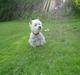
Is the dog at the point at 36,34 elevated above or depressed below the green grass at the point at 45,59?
above

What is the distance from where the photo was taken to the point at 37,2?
90.1 ft

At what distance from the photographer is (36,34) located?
9.91 metres

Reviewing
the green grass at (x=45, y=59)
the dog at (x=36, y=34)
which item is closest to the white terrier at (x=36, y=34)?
the dog at (x=36, y=34)

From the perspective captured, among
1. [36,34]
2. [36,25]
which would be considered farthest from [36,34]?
[36,25]

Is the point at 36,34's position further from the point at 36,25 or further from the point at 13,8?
the point at 13,8

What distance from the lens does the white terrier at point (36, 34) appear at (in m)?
9.53

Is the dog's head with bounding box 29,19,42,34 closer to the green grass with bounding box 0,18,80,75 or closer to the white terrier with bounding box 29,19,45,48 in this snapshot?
the white terrier with bounding box 29,19,45,48

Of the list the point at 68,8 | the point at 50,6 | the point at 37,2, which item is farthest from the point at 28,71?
the point at 37,2

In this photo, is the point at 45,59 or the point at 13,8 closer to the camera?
the point at 45,59

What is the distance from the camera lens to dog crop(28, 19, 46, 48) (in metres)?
9.54

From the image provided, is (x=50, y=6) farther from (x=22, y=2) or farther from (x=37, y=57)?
(x=37, y=57)

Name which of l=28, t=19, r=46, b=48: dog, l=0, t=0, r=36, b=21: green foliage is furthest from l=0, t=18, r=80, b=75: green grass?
l=0, t=0, r=36, b=21: green foliage

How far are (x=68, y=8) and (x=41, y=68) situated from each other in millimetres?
13923

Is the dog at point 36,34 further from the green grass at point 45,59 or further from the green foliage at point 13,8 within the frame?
the green foliage at point 13,8
